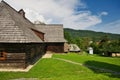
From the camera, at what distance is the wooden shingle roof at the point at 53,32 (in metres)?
41.3

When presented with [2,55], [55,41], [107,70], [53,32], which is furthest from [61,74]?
[53,32]

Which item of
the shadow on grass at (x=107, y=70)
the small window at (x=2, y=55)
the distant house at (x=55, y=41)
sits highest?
the distant house at (x=55, y=41)

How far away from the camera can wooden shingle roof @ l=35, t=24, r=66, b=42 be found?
4134 centimetres

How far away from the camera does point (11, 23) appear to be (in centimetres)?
2048

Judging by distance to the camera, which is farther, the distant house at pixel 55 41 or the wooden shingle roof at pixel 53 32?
the wooden shingle roof at pixel 53 32

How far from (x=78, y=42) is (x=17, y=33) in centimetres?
6844

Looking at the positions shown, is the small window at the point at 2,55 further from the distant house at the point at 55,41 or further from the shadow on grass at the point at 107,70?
the distant house at the point at 55,41

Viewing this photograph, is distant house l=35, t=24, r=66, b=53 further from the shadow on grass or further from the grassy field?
the grassy field

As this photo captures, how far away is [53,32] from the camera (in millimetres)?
43594

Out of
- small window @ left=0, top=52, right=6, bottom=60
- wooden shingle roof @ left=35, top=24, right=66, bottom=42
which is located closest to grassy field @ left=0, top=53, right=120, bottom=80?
small window @ left=0, top=52, right=6, bottom=60

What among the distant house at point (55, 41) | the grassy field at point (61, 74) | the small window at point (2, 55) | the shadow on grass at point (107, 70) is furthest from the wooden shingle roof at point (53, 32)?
the small window at point (2, 55)

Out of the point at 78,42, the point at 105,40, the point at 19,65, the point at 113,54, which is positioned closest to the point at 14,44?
the point at 19,65

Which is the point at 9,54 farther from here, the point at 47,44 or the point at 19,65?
the point at 47,44

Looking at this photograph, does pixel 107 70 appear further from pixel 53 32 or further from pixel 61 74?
pixel 53 32
